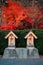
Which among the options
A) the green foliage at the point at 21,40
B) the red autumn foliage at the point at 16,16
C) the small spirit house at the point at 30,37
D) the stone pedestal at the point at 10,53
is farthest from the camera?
the red autumn foliage at the point at 16,16

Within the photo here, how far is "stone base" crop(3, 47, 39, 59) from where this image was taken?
47.3ft

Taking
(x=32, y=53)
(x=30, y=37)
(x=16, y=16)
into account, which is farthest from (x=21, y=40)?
(x=16, y=16)

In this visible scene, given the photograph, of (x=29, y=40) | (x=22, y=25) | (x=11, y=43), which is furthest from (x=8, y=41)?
(x=22, y=25)

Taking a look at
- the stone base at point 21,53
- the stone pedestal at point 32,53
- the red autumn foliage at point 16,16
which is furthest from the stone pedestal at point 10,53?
the red autumn foliage at point 16,16

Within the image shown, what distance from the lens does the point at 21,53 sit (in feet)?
47.7

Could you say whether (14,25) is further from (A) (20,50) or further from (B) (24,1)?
(B) (24,1)

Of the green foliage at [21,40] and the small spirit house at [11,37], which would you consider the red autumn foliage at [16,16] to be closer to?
the green foliage at [21,40]

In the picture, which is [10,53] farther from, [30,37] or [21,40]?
[30,37]

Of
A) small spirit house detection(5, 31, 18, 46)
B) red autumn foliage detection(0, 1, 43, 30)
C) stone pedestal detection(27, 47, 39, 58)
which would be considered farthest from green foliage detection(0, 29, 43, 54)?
stone pedestal detection(27, 47, 39, 58)

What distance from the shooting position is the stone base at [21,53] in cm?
1441

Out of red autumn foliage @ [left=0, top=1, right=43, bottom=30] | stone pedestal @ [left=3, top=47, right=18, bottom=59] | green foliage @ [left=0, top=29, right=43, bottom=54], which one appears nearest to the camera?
stone pedestal @ [left=3, top=47, right=18, bottom=59]

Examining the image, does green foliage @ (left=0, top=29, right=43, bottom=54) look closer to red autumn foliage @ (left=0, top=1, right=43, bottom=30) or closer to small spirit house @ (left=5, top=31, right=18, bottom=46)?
small spirit house @ (left=5, top=31, right=18, bottom=46)

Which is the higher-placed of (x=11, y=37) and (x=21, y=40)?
(x=11, y=37)

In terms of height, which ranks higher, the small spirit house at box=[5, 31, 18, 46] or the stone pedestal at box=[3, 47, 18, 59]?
the small spirit house at box=[5, 31, 18, 46]
